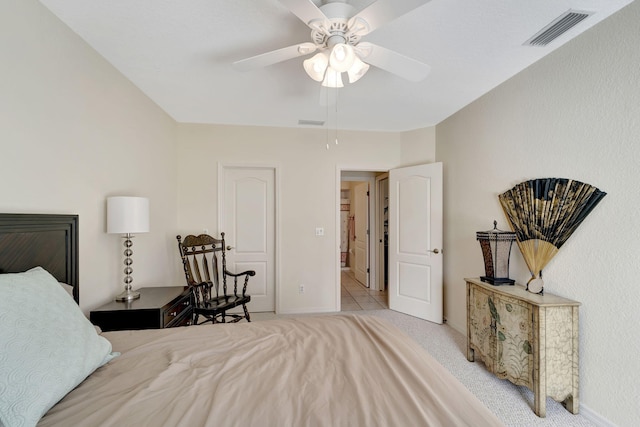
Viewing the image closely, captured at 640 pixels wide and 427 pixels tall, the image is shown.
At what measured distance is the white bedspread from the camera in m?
0.85

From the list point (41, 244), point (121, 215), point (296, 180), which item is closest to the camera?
point (41, 244)

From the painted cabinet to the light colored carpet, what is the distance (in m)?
0.07

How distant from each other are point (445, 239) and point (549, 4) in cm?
250

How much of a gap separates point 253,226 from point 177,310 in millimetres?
1733

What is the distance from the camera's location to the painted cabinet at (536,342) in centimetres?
189

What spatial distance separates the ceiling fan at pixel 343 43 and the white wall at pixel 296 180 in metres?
1.96

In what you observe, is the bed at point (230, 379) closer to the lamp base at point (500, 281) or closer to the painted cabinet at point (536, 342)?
the painted cabinet at point (536, 342)

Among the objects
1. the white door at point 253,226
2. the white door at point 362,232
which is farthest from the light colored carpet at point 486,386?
the white door at point 362,232

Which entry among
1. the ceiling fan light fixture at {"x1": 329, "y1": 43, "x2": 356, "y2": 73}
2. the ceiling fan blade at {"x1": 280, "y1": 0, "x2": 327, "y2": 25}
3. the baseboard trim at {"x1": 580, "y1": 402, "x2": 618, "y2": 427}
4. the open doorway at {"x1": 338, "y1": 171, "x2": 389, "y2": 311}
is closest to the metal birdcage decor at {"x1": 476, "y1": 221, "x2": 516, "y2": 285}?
the baseboard trim at {"x1": 580, "y1": 402, "x2": 618, "y2": 427}

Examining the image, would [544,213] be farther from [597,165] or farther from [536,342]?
[536,342]

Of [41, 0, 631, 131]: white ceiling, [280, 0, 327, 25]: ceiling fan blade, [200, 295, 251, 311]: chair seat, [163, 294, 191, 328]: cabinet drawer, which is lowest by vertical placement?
[200, 295, 251, 311]: chair seat

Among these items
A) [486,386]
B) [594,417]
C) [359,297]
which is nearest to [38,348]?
[486,386]

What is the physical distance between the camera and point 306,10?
4.44 ft

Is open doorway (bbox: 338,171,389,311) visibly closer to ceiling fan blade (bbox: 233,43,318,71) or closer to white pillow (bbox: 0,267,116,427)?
ceiling fan blade (bbox: 233,43,318,71)
